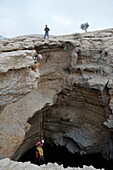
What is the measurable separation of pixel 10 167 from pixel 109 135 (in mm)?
5158

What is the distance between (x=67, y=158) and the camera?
6945mm

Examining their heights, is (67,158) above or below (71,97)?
below

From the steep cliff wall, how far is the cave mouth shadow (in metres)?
0.32

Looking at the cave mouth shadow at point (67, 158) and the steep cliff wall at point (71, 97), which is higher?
the steep cliff wall at point (71, 97)

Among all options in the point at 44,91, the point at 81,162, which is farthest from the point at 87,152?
the point at 44,91

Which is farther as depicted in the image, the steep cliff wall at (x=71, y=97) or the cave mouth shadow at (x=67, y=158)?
the cave mouth shadow at (x=67, y=158)

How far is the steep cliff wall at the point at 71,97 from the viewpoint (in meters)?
5.62

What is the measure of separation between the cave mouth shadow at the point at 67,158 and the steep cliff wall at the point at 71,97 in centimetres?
32

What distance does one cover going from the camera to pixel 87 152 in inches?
275

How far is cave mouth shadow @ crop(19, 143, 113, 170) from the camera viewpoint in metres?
6.50

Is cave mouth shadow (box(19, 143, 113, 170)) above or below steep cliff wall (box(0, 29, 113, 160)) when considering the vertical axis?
below

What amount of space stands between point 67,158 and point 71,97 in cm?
344

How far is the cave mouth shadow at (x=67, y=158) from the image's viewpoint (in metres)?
6.50

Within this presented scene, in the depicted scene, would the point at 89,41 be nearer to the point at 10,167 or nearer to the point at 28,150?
the point at 10,167
